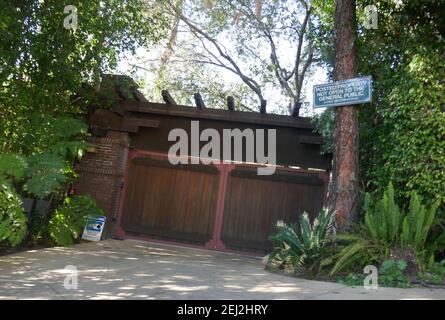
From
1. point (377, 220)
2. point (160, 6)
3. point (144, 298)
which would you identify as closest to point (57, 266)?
point (144, 298)

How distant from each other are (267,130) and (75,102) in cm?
464

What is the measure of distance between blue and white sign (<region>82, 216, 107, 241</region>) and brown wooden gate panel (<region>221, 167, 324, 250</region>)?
299 centimetres

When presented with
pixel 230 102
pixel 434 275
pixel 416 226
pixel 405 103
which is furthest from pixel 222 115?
pixel 434 275

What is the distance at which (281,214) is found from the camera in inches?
474

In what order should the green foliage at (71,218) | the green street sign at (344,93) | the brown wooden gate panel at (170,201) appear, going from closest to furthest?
the green street sign at (344,93), the green foliage at (71,218), the brown wooden gate panel at (170,201)

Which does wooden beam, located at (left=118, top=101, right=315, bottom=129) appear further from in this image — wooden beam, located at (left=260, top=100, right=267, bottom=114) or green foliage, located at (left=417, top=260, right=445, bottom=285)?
green foliage, located at (left=417, top=260, right=445, bottom=285)

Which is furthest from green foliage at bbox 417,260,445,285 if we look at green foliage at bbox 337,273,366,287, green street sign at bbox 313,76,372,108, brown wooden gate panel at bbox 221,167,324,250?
brown wooden gate panel at bbox 221,167,324,250

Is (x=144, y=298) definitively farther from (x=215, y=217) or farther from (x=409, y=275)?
(x=215, y=217)

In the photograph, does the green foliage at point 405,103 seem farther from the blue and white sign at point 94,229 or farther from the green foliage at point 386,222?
the blue and white sign at point 94,229

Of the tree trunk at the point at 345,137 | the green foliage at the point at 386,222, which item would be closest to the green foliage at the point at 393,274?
the green foliage at the point at 386,222

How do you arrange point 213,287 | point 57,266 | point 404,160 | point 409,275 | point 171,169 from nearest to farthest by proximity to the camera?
point 213,287
point 409,275
point 57,266
point 404,160
point 171,169

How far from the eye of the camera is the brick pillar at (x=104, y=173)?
11773 millimetres

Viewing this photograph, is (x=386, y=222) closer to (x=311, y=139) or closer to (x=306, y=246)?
(x=306, y=246)

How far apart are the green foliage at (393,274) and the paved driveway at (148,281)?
0.99 feet
